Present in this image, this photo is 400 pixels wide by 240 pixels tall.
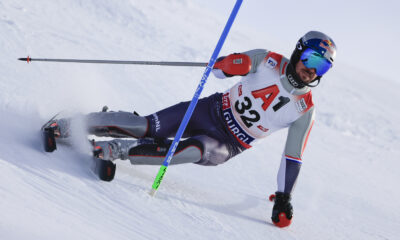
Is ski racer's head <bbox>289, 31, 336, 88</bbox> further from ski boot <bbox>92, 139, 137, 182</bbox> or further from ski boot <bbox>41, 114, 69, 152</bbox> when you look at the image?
ski boot <bbox>41, 114, 69, 152</bbox>

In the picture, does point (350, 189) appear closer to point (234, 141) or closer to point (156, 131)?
point (234, 141)

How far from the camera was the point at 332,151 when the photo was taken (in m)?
6.89

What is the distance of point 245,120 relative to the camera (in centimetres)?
343

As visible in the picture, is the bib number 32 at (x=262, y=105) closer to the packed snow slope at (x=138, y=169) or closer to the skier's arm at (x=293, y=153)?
the skier's arm at (x=293, y=153)

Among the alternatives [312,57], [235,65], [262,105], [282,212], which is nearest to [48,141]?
[235,65]

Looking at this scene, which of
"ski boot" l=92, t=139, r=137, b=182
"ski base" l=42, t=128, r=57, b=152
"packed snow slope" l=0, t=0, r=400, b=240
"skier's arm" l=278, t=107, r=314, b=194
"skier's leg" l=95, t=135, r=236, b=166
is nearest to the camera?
"packed snow slope" l=0, t=0, r=400, b=240

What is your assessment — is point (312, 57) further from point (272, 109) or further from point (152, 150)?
point (152, 150)

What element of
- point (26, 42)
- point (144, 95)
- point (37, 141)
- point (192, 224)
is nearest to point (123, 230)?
point (192, 224)

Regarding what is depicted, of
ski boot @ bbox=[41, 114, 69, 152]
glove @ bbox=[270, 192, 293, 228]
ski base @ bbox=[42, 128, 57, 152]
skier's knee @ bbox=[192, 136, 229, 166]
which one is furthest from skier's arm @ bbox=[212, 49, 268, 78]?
ski base @ bbox=[42, 128, 57, 152]

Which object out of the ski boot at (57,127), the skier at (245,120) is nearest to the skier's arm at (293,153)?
Answer: the skier at (245,120)

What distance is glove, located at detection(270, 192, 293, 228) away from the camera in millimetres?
3059

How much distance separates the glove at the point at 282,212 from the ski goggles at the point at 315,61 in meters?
0.99

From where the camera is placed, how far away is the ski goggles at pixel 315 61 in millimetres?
3027

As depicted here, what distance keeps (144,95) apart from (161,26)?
7246 mm
